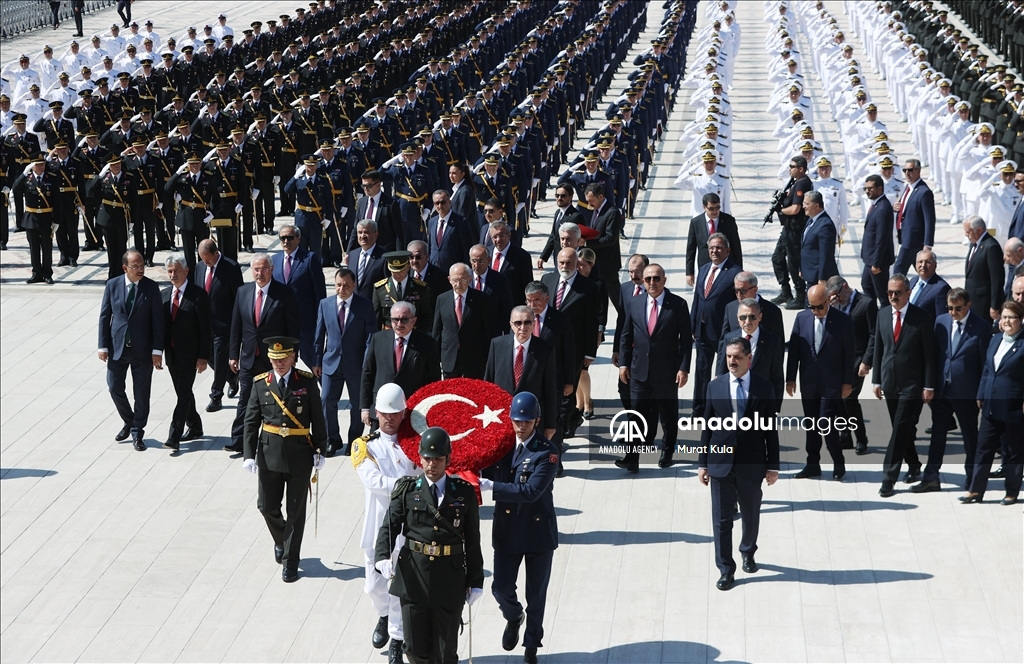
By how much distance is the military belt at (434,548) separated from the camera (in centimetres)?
705

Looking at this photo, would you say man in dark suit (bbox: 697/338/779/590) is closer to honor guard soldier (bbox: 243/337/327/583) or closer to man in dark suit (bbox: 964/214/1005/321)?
honor guard soldier (bbox: 243/337/327/583)

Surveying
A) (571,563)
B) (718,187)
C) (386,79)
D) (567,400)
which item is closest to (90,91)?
(386,79)

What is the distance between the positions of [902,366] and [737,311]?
125 centimetres

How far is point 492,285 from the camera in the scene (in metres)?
11.3

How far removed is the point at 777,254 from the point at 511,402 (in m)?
7.85

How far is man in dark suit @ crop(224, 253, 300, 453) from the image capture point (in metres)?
11.1

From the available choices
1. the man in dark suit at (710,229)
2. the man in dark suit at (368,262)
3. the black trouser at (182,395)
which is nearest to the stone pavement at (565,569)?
the black trouser at (182,395)

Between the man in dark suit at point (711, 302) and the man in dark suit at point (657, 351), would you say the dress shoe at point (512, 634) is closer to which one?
the man in dark suit at point (657, 351)

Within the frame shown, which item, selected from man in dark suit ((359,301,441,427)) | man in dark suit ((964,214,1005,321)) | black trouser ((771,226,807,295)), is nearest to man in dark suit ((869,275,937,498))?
man in dark suit ((964,214,1005,321))

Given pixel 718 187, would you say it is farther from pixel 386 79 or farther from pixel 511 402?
pixel 386 79

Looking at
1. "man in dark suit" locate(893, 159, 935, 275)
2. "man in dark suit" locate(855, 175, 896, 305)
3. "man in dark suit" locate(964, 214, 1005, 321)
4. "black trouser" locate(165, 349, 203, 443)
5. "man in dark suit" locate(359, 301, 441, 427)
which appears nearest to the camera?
"man in dark suit" locate(359, 301, 441, 427)

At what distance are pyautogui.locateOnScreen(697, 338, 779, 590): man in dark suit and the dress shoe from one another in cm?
147

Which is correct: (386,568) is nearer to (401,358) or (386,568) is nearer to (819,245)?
(401,358)

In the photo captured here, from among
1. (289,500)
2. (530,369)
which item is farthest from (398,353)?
(289,500)
